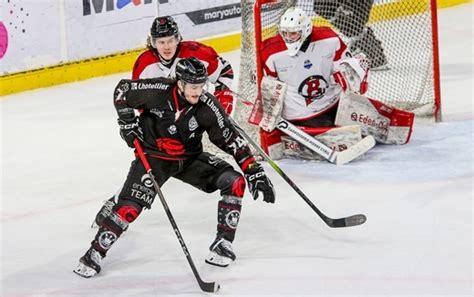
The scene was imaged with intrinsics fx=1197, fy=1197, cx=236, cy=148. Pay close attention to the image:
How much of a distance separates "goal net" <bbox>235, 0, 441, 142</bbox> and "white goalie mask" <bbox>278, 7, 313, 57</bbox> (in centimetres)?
44

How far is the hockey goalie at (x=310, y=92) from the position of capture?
20.0 ft

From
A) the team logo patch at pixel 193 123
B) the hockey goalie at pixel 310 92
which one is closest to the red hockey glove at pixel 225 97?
the hockey goalie at pixel 310 92

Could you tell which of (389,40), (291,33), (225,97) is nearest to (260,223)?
(225,97)

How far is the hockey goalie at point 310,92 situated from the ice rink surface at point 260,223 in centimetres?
14

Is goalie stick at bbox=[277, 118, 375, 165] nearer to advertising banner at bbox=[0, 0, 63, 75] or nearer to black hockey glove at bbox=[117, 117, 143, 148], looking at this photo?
black hockey glove at bbox=[117, 117, 143, 148]

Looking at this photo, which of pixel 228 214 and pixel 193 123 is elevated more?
pixel 193 123

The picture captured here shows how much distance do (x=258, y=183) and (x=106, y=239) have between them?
24.5 inches

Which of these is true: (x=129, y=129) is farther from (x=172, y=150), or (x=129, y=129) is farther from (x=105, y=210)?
(x=105, y=210)

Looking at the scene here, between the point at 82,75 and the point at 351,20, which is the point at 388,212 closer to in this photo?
the point at 351,20

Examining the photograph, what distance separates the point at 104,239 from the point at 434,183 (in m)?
Answer: 1.86

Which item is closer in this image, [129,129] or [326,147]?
[129,129]

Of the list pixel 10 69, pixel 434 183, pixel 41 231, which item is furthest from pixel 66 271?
pixel 10 69

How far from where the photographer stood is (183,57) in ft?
18.1

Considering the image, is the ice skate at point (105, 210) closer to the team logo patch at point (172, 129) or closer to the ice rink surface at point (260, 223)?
the ice rink surface at point (260, 223)
